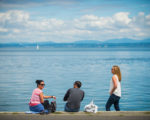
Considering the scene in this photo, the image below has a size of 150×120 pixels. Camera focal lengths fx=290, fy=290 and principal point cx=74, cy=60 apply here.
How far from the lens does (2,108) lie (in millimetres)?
14898

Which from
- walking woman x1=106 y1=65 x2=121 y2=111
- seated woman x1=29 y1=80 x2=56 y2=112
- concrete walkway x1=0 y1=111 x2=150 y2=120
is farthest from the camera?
walking woman x1=106 y1=65 x2=121 y2=111

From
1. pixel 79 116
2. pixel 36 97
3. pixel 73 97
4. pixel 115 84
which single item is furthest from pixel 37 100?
pixel 115 84

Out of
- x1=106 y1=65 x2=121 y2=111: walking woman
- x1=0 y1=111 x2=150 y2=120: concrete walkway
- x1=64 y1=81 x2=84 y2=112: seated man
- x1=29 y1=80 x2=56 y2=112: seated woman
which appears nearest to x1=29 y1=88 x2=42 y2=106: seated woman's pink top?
x1=29 y1=80 x2=56 y2=112: seated woman

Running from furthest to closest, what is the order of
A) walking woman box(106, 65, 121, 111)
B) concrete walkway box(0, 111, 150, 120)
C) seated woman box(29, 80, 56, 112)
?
walking woman box(106, 65, 121, 111) → seated woman box(29, 80, 56, 112) → concrete walkway box(0, 111, 150, 120)

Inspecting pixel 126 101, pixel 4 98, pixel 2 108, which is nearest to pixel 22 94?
pixel 4 98

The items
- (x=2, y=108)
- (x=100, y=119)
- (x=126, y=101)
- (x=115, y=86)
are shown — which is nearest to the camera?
(x=100, y=119)

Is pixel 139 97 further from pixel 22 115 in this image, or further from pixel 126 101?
pixel 22 115

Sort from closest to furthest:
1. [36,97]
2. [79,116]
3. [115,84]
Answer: [79,116] < [36,97] < [115,84]

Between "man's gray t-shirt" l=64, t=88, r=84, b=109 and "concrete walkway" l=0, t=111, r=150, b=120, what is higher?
"man's gray t-shirt" l=64, t=88, r=84, b=109

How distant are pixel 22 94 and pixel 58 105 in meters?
4.66

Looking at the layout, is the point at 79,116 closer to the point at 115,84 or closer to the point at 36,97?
the point at 36,97

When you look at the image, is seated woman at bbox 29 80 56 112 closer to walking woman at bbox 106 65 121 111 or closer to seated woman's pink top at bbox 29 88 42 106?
seated woman's pink top at bbox 29 88 42 106

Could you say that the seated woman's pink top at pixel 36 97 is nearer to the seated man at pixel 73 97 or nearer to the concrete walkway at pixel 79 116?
the concrete walkway at pixel 79 116

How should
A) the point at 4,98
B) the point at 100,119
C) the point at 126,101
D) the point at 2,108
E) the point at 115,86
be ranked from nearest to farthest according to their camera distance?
the point at 100,119 → the point at 115,86 → the point at 2,108 → the point at 126,101 → the point at 4,98
